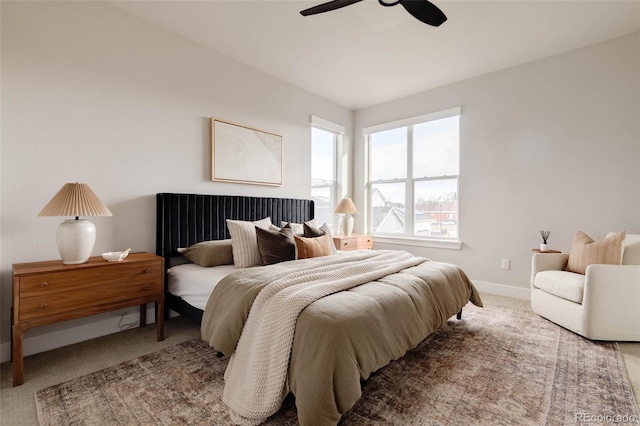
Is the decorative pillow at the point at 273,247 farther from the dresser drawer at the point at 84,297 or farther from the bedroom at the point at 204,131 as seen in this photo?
the bedroom at the point at 204,131

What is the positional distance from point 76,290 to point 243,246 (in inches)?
47.6

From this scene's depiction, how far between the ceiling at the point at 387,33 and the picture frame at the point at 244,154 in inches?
33.1

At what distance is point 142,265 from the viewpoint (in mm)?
2350

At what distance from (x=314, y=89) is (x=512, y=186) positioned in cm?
295

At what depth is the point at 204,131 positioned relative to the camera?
3234mm

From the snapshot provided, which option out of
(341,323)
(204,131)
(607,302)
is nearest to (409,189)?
(607,302)

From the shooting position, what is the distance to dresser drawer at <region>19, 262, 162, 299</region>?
1879mm

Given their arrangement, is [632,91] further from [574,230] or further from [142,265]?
[142,265]

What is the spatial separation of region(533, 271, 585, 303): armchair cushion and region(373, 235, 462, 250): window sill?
1219mm

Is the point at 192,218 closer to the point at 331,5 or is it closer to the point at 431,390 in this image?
the point at 331,5

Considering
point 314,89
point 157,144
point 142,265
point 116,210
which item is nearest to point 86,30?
point 157,144

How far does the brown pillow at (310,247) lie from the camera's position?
277 centimetres

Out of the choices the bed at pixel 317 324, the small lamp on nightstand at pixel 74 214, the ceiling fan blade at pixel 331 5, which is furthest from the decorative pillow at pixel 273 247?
the ceiling fan blade at pixel 331 5

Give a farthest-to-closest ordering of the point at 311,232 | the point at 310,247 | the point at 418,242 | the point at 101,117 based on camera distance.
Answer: the point at 418,242
the point at 311,232
the point at 310,247
the point at 101,117
